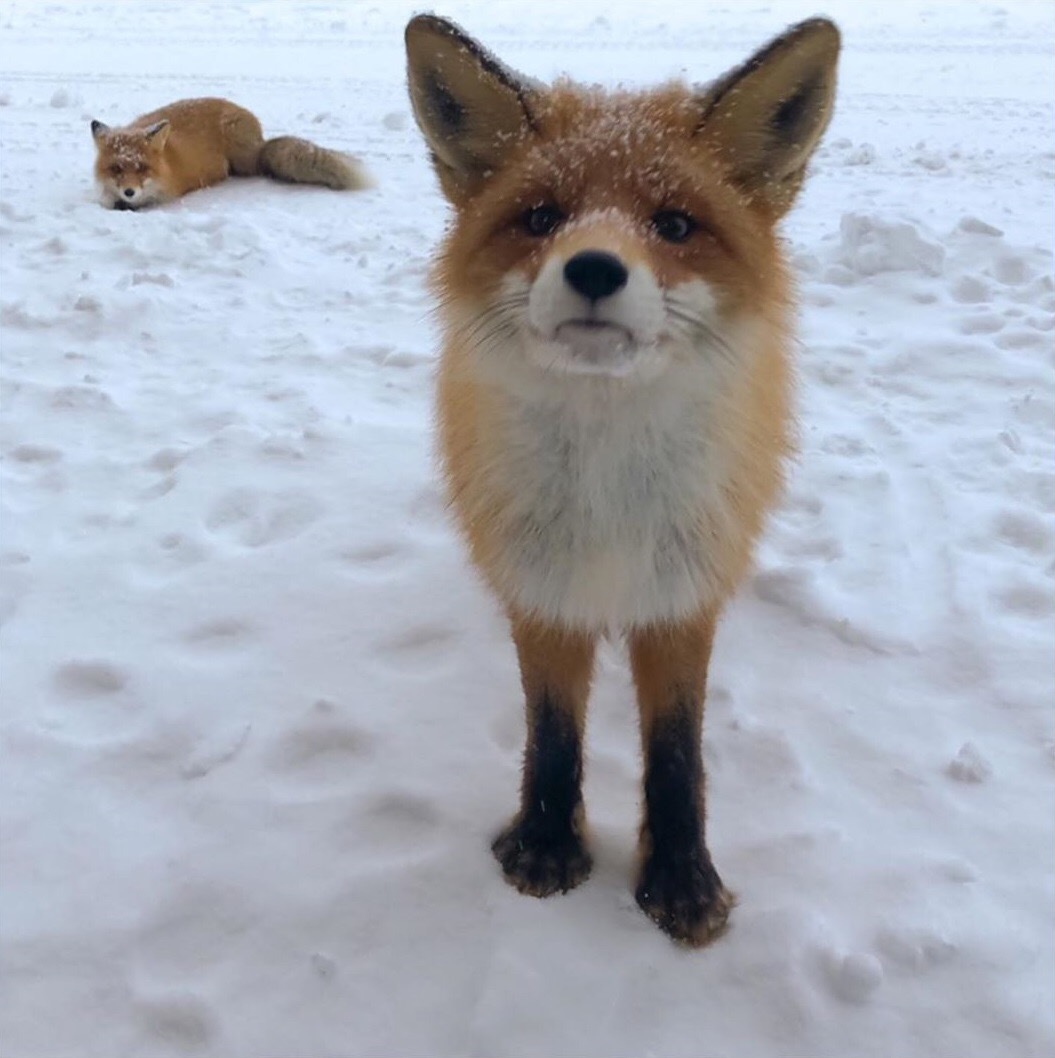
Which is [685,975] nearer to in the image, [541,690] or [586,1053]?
[586,1053]

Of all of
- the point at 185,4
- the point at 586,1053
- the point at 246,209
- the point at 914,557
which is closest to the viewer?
the point at 586,1053

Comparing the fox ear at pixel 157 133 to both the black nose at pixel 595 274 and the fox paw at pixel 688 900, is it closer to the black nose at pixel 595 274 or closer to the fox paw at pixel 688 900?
the black nose at pixel 595 274

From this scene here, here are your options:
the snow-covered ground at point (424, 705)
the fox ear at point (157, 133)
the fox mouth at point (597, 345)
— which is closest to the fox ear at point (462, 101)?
the fox mouth at point (597, 345)

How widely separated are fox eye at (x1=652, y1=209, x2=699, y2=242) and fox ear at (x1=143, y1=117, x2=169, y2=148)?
4993mm

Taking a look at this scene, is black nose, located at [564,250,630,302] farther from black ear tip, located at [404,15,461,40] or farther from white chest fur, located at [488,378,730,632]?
black ear tip, located at [404,15,461,40]

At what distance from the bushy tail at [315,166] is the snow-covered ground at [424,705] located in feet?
5.17

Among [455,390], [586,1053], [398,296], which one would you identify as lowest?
[586,1053]

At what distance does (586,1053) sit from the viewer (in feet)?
4.79

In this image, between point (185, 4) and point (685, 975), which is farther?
point (185, 4)

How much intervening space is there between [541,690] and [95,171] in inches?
197

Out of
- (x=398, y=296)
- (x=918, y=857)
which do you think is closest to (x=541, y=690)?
(x=918, y=857)

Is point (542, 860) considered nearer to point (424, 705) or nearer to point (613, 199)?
point (424, 705)

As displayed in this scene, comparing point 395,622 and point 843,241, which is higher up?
point 843,241

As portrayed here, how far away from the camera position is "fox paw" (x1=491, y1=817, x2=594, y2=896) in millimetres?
1718
